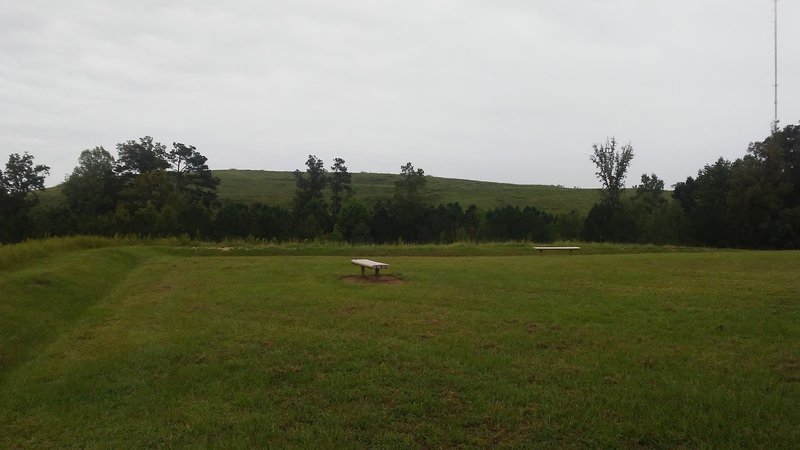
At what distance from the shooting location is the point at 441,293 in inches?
475

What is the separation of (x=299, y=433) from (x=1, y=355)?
17.4 feet

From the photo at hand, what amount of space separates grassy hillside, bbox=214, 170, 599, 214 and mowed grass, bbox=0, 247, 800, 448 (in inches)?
2551

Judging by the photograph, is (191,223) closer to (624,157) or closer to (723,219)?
(723,219)

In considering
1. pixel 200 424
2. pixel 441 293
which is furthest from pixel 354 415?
pixel 441 293

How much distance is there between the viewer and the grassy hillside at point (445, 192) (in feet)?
256

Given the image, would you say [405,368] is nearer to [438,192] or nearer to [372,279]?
[372,279]

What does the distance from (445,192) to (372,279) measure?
75246 mm

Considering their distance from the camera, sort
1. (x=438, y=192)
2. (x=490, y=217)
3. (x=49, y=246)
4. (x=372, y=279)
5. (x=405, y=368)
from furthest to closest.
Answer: (x=438, y=192) → (x=490, y=217) → (x=49, y=246) → (x=372, y=279) → (x=405, y=368)

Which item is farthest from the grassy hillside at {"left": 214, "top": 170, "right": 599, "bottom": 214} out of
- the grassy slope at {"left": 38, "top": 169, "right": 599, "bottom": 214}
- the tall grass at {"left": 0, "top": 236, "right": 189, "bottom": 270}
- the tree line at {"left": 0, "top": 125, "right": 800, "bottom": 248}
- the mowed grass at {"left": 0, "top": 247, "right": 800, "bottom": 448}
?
the mowed grass at {"left": 0, "top": 247, "right": 800, "bottom": 448}

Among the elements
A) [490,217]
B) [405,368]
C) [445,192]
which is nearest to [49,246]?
[405,368]

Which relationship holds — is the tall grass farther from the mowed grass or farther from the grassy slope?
the grassy slope

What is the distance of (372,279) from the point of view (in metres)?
14.9

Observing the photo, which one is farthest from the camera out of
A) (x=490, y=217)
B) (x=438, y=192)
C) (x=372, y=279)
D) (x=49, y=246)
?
(x=438, y=192)

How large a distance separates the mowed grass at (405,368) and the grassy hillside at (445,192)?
64806 mm
